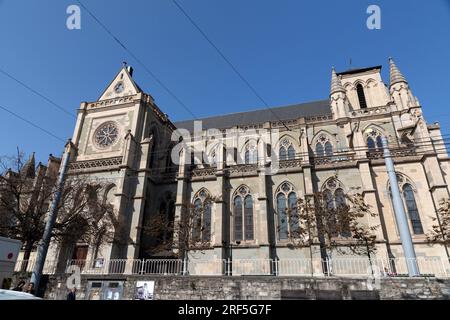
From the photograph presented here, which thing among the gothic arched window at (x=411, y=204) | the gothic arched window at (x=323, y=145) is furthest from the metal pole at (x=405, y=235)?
the gothic arched window at (x=323, y=145)

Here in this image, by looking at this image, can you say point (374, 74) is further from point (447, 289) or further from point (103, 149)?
point (103, 149)

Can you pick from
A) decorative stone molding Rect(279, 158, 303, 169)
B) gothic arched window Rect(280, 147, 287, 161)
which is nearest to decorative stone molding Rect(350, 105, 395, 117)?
gothic arched window Rect(280, 147, 287, 161)

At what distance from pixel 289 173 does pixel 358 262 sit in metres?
8.20

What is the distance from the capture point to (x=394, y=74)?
89.0 ft

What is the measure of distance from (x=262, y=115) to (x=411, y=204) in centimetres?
2133

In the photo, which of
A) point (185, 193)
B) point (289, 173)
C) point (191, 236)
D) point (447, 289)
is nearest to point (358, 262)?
point (447, 289)

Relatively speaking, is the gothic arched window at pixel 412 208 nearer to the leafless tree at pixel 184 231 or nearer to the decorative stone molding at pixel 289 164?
the decorative stone molding at pixel 289 164

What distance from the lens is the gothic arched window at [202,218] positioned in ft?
69.5

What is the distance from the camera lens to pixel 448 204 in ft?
55.5

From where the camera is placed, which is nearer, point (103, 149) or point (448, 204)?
point (448, 204)

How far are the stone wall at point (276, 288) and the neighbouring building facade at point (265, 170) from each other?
635cm

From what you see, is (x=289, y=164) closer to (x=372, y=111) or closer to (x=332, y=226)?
(x=332, y=226)

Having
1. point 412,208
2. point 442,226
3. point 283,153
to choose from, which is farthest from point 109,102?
point 442,226

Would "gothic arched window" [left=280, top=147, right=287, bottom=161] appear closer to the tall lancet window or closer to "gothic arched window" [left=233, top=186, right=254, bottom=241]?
"gothic arched window" [left=233, top=186, right=254, bottom=241]
